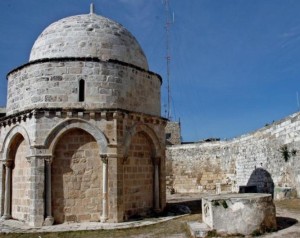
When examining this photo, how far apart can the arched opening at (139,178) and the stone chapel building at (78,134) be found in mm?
32

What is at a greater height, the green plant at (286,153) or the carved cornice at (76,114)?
the carved cornice at (76,114)

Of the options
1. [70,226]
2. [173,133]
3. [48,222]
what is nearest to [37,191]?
[48,222]

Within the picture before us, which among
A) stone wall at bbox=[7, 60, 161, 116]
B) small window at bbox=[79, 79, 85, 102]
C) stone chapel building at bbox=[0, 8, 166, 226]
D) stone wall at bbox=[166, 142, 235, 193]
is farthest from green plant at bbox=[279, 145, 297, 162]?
stone wall at bbox=[166, 142, 235, 193]

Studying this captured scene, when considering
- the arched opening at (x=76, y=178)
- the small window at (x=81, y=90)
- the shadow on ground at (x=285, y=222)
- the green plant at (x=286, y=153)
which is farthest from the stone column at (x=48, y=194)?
the green plant at (x=286, y=153)

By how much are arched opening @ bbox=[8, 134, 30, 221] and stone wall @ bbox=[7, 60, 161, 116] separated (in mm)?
1181

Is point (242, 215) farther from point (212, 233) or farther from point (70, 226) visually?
point (70, 226)

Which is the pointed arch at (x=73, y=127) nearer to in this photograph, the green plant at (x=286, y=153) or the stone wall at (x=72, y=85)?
the stone wall at (x=72, y=85)

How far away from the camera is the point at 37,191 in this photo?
→ 1051 cm

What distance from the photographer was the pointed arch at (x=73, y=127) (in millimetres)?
10734

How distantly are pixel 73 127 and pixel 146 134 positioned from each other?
2683mm

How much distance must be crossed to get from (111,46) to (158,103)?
2720 mm

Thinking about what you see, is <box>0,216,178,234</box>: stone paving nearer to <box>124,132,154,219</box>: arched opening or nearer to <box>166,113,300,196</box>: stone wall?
<box>124,132,154,219</box>: arched opening

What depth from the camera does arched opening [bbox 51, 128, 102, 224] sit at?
10711 millimetres

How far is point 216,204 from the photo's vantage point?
26.4 ft
